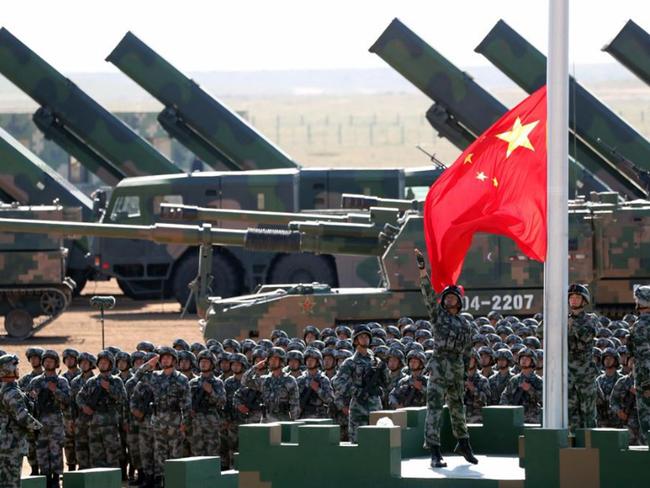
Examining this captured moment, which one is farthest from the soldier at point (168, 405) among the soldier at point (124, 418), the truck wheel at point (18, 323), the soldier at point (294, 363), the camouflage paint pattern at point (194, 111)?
the camouflage paint pattern at point (194, 111)

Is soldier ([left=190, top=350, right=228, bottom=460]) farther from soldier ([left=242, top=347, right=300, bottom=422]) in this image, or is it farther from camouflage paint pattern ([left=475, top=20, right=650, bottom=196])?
camouflage paint pattern ([left=475, top=20, right=650, bottom=196])

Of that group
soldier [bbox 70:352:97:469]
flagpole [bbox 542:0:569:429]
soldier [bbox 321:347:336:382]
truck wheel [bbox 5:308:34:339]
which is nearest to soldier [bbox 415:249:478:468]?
flagpole [bbox 542:0:569:429]

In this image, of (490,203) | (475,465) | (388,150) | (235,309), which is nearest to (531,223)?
(490,203)

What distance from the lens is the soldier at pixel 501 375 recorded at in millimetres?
16562

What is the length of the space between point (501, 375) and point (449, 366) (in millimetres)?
3674

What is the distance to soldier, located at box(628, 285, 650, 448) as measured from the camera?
13.3 metres

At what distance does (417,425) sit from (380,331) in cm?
586

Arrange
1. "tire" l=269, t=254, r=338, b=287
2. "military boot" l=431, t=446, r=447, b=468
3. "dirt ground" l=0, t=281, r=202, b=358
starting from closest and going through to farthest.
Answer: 1. "military boot" l=431, t=446, r=447, b=468
2. "dirt ground" l=0, t=281, r=202, b=358
3. "tire" l=269, t=254, r=338, b=287

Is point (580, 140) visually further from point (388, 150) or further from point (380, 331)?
point (388, 150)

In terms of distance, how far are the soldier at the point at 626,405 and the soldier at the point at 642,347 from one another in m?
1.54

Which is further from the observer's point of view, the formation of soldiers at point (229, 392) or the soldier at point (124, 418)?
the soldier at point (124, 418)

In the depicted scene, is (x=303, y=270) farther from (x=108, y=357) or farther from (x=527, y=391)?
(x=527, y=391)

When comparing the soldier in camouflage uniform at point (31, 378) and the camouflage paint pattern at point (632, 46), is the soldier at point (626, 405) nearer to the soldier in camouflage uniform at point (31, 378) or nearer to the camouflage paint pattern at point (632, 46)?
the soldier in camouflage uniform at point (31, 378)

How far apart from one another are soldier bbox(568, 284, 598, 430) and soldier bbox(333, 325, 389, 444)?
213 cm
